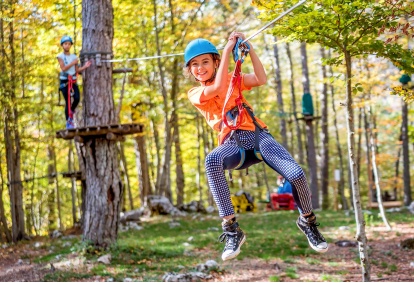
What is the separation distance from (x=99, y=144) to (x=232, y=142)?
558 centimetres

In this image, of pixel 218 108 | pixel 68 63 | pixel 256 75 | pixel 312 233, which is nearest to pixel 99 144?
pixel 68 63

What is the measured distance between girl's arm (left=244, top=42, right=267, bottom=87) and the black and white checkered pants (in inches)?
15.0

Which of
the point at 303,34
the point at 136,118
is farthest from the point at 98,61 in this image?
the point at 136,118

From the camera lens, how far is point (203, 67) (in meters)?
3.45

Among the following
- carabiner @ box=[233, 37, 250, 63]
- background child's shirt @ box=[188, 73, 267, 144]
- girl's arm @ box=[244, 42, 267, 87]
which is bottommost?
background child's shirt @ box=[188, 73, 267, 144]

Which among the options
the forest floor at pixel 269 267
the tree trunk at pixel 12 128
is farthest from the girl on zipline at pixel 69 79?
the tree trunk at pixel 12 128

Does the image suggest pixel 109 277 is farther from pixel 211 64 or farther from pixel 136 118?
pixel 136 118

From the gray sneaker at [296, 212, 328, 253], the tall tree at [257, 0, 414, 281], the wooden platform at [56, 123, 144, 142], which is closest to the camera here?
the gray sneaker at [296, 212, 328, 253]

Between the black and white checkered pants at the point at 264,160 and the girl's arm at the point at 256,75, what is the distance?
38 centimetres

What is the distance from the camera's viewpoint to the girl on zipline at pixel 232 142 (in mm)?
3154

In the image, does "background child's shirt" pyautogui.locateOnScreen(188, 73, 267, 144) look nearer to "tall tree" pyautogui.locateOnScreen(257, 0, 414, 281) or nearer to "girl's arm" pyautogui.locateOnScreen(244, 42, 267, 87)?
"girl's arm" pyautogui.locateOnScreen(244, 42, 267, 87)

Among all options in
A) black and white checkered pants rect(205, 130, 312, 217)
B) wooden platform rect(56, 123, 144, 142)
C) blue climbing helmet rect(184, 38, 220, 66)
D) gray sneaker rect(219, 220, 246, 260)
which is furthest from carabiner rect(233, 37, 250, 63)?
wooden platform rect(56, 123, 144, 142)

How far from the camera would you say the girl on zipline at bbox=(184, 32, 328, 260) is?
315 centimetres

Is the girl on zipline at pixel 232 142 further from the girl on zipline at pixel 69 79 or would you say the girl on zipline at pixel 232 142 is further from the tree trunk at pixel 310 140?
the tree trunk at pixel 310 140
